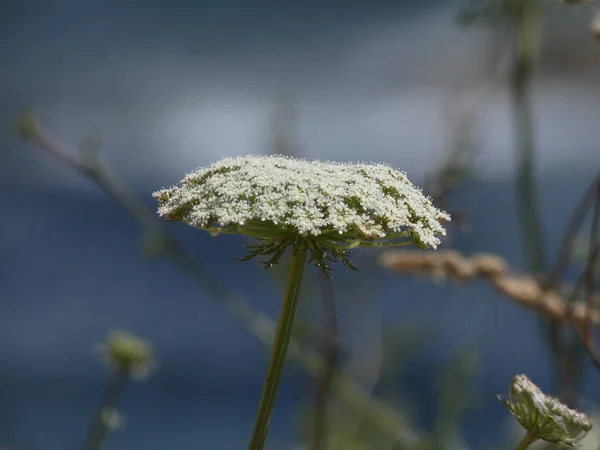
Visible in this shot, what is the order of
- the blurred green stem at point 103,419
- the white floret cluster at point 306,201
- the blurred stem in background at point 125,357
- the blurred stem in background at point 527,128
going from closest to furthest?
the white floret cluster at point 306,201
the blurred green stem at point 103,419
the blurred stem in background at point 125,357
the blurred stem in background at point 527,128

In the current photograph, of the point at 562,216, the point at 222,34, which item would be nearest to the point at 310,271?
the point at 562,216

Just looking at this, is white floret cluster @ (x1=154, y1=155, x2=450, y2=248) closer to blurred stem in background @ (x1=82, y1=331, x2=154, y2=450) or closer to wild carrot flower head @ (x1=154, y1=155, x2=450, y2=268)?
wild carrot flower head @ (x1=154, y1=155, x2=450, y2=268)

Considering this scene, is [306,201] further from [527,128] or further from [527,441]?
[527,128]

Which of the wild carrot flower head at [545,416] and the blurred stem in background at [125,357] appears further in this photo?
the blurred stem in background at [125,357]

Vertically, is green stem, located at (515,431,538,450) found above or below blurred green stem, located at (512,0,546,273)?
below

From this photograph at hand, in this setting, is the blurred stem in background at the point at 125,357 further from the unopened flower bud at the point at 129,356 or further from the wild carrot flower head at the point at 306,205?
the wild carrot flower head at the point at 306,205

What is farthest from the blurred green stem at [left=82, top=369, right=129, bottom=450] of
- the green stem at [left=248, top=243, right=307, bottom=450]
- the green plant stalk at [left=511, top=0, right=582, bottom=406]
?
the green plant stalk at [left=511, top=0, right=582, bottom=406]

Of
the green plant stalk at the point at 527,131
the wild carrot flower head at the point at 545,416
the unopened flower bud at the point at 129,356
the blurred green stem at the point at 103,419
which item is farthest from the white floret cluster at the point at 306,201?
the green plant stalk at the point at 527,131
